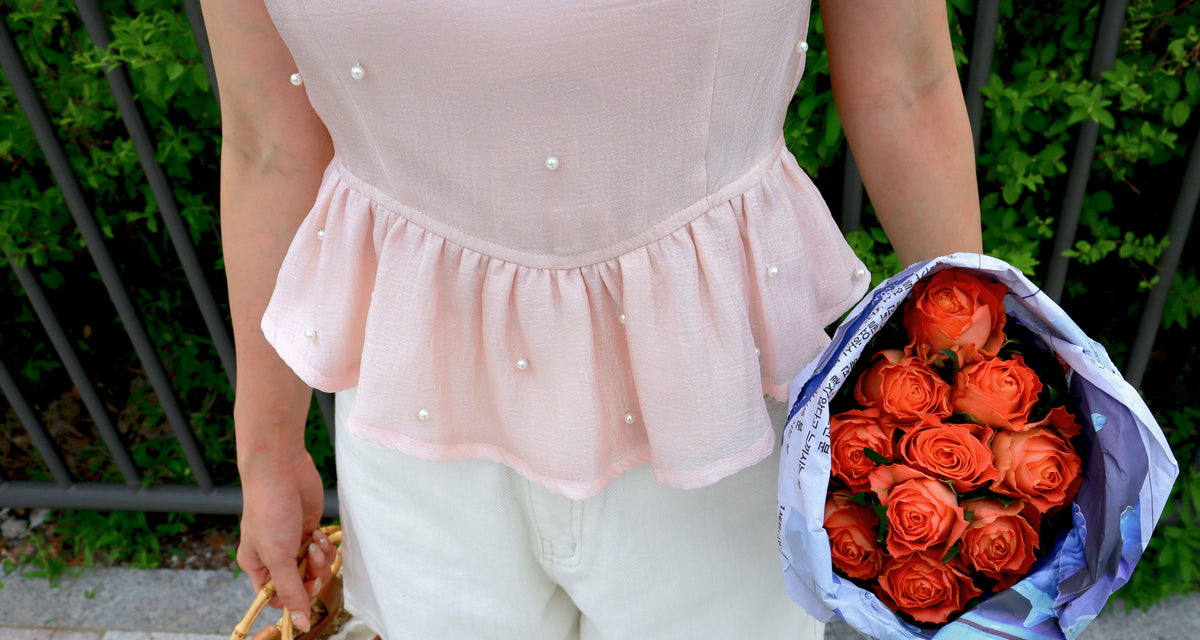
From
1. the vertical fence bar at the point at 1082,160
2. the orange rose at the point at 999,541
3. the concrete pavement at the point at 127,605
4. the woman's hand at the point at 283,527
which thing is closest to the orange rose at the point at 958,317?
the orange rose at the point at 999,541

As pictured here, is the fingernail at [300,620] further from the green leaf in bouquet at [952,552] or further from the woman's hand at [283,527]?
the green leaf in bouquet at [952,552]

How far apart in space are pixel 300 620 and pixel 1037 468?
1.04 metres

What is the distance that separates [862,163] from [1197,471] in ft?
5.55

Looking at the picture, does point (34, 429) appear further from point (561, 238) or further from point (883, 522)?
point (883, 522)

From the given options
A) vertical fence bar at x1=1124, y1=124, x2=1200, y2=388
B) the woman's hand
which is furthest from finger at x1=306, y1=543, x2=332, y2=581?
vertical fence bar at x1=1124, y1=124, x2=1200, y2=388

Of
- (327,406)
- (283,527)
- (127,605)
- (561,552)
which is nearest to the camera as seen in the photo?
(561,552)

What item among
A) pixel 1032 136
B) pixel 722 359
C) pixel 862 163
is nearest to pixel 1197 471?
pixel 1032 136

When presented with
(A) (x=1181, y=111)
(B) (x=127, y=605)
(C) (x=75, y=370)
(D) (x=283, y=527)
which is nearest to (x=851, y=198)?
(A) (x=1181, y=111)

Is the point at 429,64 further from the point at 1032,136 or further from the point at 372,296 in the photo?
Result: the point at 1032,136

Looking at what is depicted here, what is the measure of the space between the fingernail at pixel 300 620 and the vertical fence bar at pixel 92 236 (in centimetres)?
120

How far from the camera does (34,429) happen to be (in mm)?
2316

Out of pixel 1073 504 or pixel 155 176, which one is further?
pixel 155 176

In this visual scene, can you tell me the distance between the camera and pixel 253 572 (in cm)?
119

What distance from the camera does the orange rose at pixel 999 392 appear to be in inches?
26.2
